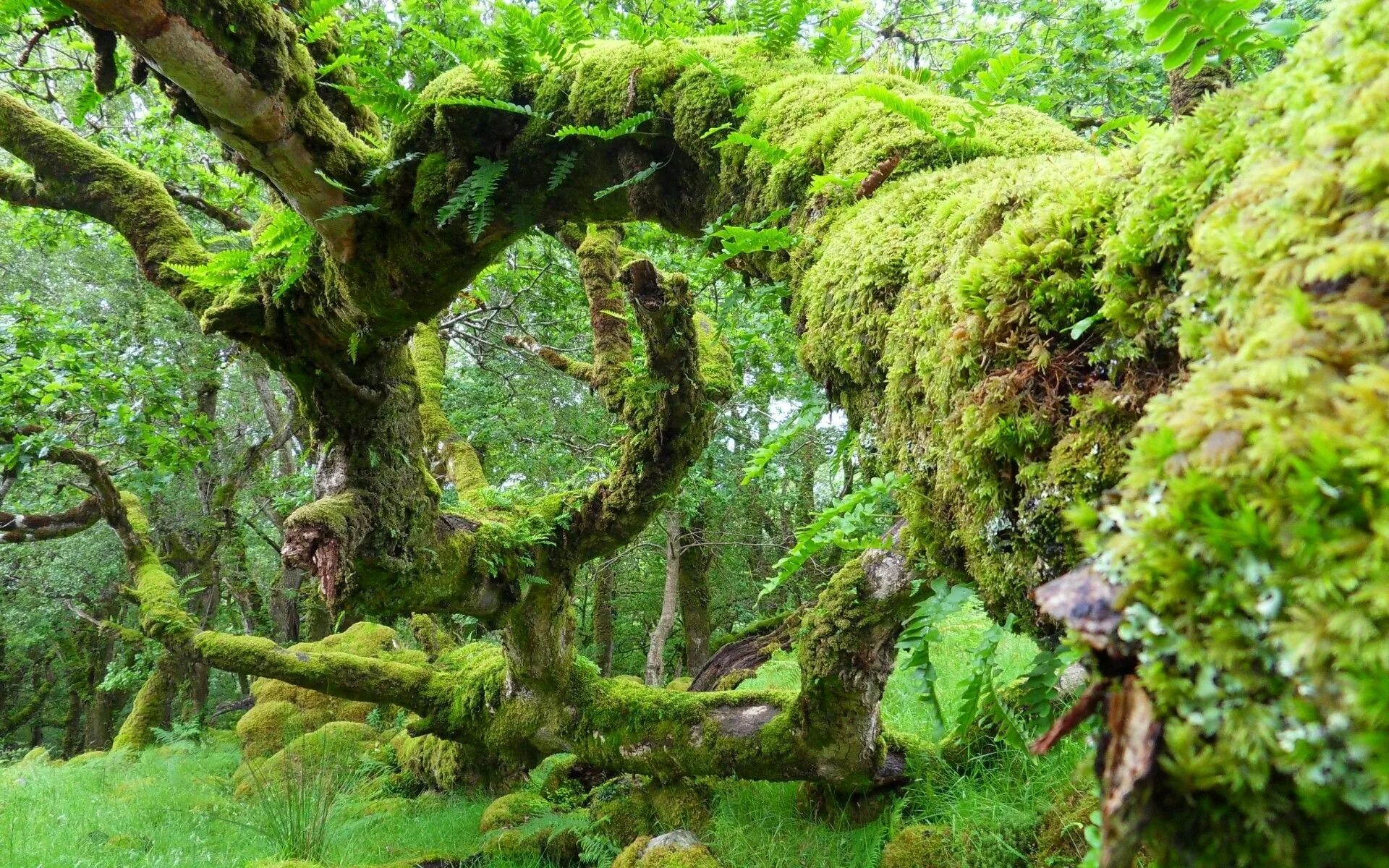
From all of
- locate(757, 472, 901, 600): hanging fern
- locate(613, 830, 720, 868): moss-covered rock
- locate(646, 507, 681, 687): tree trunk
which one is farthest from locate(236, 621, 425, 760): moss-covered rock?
locate(757, 472, 901, 600): hanging fern

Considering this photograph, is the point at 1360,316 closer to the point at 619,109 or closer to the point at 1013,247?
the point at 1013,247

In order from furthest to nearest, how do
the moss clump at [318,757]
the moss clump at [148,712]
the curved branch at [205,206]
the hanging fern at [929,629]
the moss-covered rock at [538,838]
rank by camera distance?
the moss clump at [148,712] → the moss clump at [318,757] → the curved branch at [205,206] → the moss-covered rock at [538,838] → the hanging fern at [929,629]

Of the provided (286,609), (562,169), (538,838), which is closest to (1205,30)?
(562,169)

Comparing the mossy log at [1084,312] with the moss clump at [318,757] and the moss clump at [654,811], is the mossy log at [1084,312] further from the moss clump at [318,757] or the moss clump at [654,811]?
the moss clump at [318,757]

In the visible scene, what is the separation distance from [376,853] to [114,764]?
740 centimetres

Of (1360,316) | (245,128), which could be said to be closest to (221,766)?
(245,128)

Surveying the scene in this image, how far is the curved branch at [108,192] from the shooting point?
4.39 metres

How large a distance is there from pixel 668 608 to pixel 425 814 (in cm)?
445

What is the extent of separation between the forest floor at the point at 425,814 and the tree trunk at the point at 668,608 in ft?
7.88

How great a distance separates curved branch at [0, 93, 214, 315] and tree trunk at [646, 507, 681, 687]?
644 centimetres

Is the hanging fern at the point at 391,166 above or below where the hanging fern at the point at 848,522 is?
above

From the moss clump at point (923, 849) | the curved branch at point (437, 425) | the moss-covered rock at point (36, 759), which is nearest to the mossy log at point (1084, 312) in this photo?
the moss clump at point (923, 849)

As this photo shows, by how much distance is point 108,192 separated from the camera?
4.52 m

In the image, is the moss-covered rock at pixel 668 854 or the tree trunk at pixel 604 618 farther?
the tree trunk at pixel 604 618
